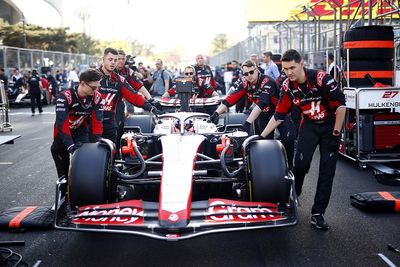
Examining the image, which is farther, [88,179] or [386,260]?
[88,179]

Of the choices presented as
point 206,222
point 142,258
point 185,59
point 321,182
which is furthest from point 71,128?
point 185,59

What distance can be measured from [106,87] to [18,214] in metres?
2.13

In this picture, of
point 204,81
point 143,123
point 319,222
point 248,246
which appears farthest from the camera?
point 204,81

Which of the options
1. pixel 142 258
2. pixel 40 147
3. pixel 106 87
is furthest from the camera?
pixel 40 147

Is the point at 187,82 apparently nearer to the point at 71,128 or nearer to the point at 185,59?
the point at 71,128

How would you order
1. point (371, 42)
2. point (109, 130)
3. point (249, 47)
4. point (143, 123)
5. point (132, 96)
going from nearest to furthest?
point (109, 130) → point (132, 96) → point (143, 123) → point (371, 42) → point (249, 47)

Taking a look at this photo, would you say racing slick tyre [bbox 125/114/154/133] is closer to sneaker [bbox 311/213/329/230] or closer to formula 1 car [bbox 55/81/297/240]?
formula 1 car [bbox 55/81/297/240]

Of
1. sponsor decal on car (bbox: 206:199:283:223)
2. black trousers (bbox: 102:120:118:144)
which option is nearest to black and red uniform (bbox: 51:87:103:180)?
black trousers (bbox: 102:120:118:144)

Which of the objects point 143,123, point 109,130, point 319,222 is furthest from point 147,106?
point 319,222

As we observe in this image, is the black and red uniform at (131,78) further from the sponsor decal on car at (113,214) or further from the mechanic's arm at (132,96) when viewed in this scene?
the sponsor decal on car at (113,214)

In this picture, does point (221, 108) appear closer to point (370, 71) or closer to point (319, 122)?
point (319, 122)

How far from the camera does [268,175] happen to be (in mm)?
4629

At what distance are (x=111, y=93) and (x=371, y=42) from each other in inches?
160

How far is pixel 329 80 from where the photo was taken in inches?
198
